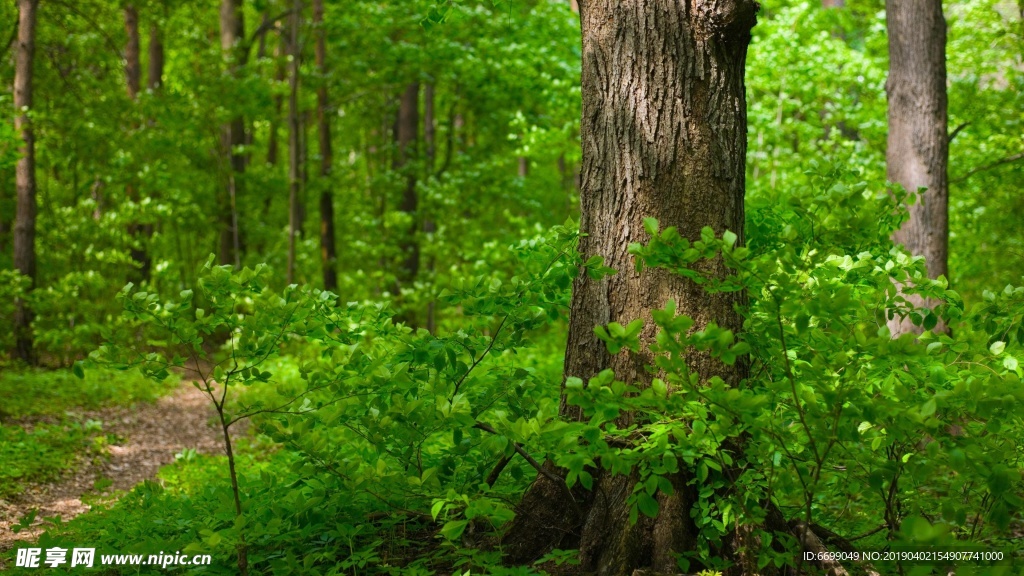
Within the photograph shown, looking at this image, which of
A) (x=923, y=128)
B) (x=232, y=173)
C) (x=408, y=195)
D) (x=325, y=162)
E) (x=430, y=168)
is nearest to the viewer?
Result: (x=923, y=128)

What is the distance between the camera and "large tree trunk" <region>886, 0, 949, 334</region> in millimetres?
6660

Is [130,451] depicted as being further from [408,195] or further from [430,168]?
[430,168]

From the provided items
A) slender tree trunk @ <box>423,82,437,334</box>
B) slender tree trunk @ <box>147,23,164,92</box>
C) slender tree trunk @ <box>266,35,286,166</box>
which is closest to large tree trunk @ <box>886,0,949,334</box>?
slender tree trunk @ <box>423,82,437,334</box>

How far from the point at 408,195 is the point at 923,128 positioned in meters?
8.47

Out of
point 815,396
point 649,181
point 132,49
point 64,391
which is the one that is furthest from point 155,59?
point 815,396

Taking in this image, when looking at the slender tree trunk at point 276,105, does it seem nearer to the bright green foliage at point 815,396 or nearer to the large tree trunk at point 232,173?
the large tree trunk at point 232,173

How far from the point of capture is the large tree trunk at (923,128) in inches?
262

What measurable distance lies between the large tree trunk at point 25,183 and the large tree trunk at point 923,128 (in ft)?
30.3

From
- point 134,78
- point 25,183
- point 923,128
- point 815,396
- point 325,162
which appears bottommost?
point 815,396

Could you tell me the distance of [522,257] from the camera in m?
3.57

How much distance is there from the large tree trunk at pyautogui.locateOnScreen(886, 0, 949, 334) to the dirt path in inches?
257

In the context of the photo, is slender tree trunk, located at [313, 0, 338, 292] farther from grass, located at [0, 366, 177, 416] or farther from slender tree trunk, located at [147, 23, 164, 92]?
slender tree trunk, located at [147, 23, 164, 92]

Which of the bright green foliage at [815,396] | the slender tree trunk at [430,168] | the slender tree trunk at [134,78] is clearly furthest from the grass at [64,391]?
the bright green foliage at [815,396]

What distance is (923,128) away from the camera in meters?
6.73
